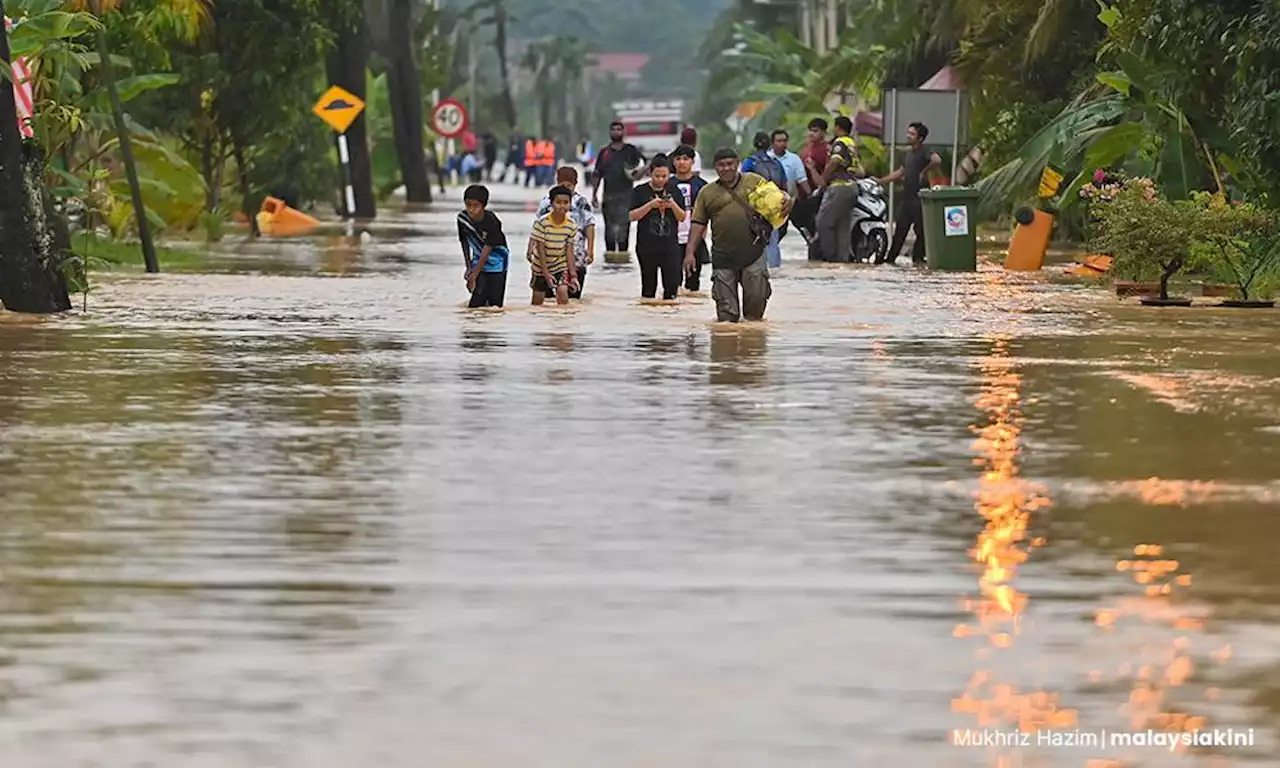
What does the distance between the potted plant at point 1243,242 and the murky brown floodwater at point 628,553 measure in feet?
20.8

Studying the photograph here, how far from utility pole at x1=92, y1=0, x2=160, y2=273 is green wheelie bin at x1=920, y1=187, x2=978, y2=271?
8.91 meters

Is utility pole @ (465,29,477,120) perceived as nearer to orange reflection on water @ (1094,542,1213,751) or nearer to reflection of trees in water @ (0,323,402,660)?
reflection of trees in water @ (0,323,402,660)

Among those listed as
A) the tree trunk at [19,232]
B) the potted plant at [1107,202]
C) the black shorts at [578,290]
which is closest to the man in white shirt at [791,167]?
the potted plant at [1107,202]

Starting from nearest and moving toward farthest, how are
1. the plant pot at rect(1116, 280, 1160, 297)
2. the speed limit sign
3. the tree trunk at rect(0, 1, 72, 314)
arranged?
1. the tree trunk at rect(0, 1, 72, 314)
2. the plant pot at rect(1116, 280, 1160, 297)
3. the speed limit sign

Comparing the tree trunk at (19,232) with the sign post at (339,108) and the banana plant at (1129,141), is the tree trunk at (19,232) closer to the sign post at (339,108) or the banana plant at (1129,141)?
the banana plant at (1129,141)

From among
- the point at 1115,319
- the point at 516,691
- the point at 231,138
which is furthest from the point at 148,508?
the point at 231,138

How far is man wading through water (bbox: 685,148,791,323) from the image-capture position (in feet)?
80.3

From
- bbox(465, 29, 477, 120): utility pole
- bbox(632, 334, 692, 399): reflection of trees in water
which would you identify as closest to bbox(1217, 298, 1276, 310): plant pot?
bbox(632, 334, 692, 399): reflection of trees in water

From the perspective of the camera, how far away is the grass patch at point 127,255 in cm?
3509

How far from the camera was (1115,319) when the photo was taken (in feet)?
84.4

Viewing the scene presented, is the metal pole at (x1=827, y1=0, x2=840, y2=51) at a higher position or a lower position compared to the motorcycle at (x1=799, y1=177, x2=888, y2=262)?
higher

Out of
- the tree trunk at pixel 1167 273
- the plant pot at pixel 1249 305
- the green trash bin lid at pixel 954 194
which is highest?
the green trash bin lid at pixel 954 194

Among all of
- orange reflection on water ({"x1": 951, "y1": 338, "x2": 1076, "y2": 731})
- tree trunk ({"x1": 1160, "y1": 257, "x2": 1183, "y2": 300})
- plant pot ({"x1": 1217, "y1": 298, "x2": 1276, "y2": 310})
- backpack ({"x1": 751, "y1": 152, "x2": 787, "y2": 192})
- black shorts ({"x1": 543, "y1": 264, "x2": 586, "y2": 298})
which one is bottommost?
plant pot ({"x1": 1217, "y1": 298, "x2": 1276, "y2": 310})

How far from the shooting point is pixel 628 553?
11.0m
